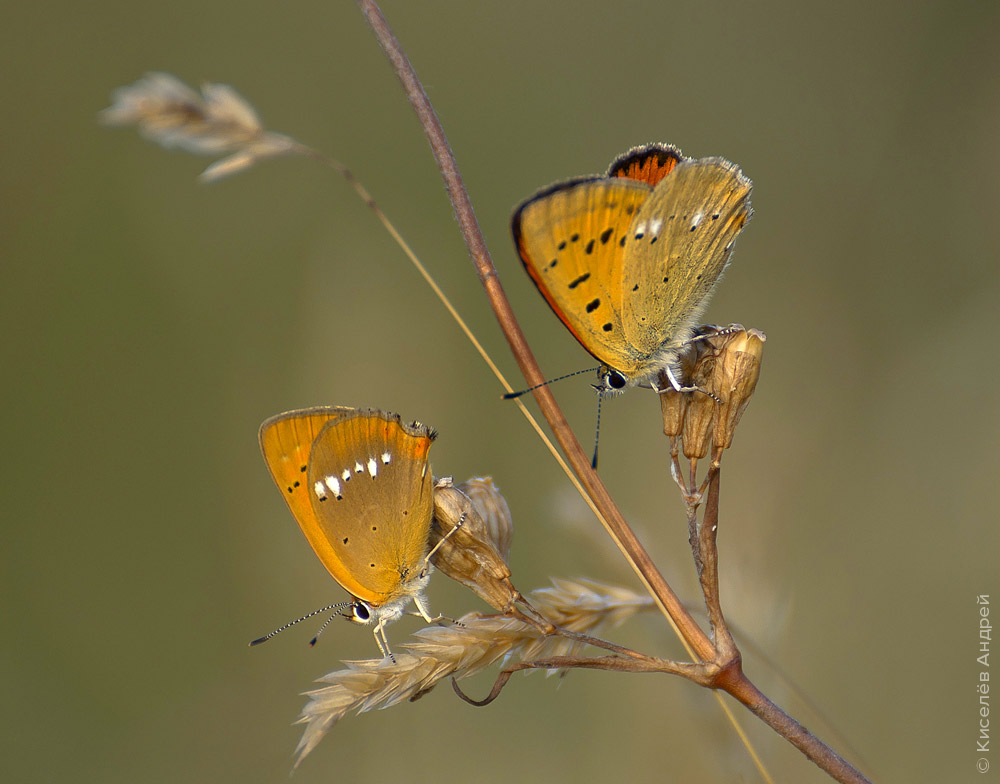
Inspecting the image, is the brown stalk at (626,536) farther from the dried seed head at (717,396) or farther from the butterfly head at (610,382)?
the butterfly head at (610,382)

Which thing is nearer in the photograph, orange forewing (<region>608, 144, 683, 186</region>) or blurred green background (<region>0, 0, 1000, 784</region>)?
orange forewing (<region>608, 144, 683, 186</region>)

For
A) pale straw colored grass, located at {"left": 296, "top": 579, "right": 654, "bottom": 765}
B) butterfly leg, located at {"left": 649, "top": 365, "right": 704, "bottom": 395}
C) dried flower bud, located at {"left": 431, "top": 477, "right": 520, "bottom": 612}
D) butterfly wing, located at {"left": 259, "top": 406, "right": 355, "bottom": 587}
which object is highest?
butterfly wing, located at {"left": 259, "top": 406, "right": 355, "bottom": 587}

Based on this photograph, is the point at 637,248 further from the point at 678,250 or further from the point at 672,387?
the point at 672,387

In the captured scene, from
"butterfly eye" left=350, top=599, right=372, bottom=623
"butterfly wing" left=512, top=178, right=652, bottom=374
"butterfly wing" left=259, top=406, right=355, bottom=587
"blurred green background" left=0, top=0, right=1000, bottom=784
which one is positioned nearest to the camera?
"butterfly wing" left=512, top=178, right=652, bottom=374

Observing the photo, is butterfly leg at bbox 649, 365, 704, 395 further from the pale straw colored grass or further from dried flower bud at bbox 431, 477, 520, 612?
the pale straw colored grass

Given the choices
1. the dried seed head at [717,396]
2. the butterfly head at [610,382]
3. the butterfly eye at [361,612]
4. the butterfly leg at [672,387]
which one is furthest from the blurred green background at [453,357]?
the dried seed head at [717,396]

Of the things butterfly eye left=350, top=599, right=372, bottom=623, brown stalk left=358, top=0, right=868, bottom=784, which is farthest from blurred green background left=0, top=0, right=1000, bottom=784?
brown stalk left=358, top=0, right=868, bottom=784

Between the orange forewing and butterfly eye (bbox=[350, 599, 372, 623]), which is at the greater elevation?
the orange forewing

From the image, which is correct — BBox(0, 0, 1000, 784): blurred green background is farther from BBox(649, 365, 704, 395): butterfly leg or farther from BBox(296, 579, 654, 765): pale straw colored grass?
BBox(296, 579, 654, 765): pale straw colored grass

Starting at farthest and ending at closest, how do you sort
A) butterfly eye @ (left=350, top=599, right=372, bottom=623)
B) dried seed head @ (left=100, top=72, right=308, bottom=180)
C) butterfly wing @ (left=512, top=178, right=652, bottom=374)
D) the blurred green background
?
the blurred green background < butterfly eye @ (left=350, top=599, right=372, bottom=623) < butterfly wing @ (left=512, top=178, right=652, bottom=374) < dried seed head @ (left=100, top=72, right=308, bottom=180)
